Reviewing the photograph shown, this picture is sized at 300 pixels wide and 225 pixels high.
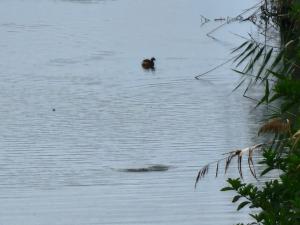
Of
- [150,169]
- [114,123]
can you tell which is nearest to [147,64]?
[114,123]

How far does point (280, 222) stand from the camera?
155 inches

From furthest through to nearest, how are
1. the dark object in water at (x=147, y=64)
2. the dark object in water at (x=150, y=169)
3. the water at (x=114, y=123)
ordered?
the dark object in water at (x=147, y=64) → the dark object in water at (x=150, y=169) → the water at (x=114, y=123)

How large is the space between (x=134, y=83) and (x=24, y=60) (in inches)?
A: 131

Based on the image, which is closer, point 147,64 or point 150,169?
point 150,169

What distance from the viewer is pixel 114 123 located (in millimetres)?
12156

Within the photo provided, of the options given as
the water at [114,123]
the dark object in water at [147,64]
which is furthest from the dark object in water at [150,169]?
the dark object in water at [147,64]

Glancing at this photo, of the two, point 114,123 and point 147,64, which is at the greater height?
point 114,123

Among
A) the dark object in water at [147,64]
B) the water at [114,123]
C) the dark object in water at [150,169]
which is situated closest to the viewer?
the water at [114,123]

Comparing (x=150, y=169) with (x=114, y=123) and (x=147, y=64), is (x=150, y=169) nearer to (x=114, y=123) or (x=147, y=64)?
(x=114, y=123)

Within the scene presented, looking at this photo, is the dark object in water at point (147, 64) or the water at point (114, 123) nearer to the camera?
the water at point (114, 123)

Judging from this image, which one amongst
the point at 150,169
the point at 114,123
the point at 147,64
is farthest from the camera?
the point at 147,64

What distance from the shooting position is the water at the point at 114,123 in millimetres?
8102

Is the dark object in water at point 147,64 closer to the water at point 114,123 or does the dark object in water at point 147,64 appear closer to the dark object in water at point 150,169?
the water at point 114,123

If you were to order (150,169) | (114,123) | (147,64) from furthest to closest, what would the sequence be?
(147,64)
(114,123)
(150,169)
